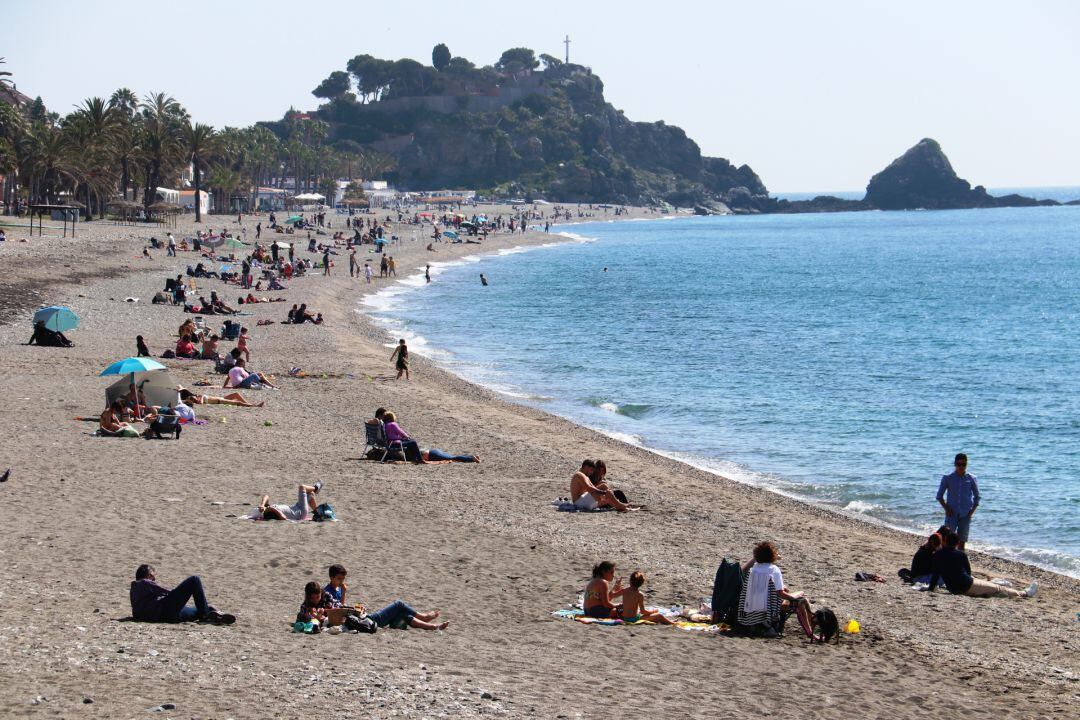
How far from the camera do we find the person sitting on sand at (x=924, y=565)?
13.0 m

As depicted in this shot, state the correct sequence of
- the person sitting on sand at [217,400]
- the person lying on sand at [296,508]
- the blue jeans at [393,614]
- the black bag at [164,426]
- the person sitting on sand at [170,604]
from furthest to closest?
the person sitting on sand at [217,400], the black bag at [164,426], the person lying on sand at [296,508], the blue jeans at [393,614], the person sitting on sand at [170,604]

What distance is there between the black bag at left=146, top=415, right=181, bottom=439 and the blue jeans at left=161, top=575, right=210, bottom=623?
30.0 ft

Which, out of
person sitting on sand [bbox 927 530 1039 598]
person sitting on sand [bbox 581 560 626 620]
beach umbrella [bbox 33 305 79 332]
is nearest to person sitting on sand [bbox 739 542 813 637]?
person sitting on sand [bbox 581 560 626 620]

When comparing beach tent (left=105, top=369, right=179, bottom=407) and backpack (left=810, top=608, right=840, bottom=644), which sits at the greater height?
beach tent (left=105, top=369, right=179, bottom=407)

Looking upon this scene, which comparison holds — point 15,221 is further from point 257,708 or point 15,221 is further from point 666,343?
point 257,708

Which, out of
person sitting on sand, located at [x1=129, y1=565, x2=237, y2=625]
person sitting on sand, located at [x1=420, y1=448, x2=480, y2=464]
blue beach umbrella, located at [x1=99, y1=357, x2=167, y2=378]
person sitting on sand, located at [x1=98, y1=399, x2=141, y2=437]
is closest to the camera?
person sitting on sand, located at [x1=129, y1=565, x2=237, y2=625]

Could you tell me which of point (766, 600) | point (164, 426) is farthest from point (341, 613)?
point (164, 426)

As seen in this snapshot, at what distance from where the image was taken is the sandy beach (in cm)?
847

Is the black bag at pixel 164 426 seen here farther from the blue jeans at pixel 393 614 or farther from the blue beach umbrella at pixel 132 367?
the blue jeans at pixel 393 614

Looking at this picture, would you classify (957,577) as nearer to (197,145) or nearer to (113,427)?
(113,427)

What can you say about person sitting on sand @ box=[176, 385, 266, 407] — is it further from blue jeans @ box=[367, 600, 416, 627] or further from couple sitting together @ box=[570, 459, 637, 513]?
blue jeans @ box=[367, 600, 416, 627]

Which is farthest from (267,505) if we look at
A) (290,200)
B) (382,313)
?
(290,200)

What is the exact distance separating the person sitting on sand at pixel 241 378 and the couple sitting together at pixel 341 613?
14265 millimetres

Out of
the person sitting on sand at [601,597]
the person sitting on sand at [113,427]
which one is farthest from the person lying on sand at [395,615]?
the person sitting on sand at [113,427]
